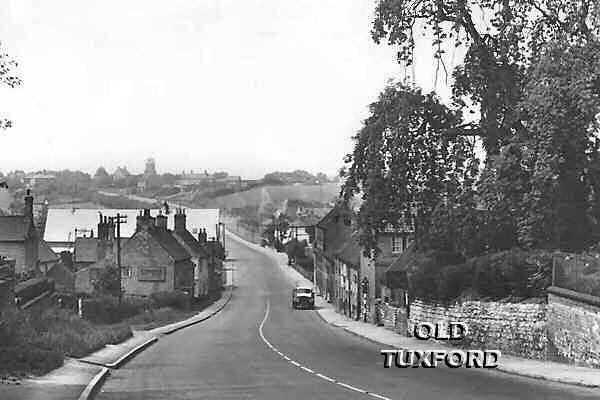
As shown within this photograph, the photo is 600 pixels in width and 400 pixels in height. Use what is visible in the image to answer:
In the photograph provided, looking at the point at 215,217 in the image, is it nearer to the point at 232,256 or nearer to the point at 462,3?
the point at 232,256

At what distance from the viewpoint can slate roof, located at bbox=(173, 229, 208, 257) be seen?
84.9m

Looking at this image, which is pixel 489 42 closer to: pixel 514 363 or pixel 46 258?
pixel 514 363

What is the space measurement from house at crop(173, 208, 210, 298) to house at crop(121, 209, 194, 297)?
276 inches

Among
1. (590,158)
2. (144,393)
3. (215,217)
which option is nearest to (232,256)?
(215,217)

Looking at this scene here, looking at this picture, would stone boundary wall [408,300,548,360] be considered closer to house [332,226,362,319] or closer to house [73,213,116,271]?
house [332,226,362,319]

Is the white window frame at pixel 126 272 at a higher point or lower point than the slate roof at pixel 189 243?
lower

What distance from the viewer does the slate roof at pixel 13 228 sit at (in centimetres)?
6694

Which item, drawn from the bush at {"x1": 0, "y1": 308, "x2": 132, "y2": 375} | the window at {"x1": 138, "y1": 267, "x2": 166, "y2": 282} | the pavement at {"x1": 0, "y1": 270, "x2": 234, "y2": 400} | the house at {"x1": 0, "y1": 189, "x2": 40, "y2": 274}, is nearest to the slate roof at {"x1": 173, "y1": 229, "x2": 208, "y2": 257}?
the window at {"x1": 138, "y1": 267, "x2": 166, "y2": 282}

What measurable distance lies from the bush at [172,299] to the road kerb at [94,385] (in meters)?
45.9

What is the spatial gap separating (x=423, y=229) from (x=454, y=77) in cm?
591

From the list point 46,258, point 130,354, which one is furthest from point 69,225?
point 130,354

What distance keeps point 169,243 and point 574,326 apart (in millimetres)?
56320

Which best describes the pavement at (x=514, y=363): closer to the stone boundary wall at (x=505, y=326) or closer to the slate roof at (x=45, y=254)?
the stone boundary wall at (x=505, y=326)

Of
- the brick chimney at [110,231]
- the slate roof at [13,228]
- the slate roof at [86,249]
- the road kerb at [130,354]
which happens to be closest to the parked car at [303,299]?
the brick chimney at [110,231]
